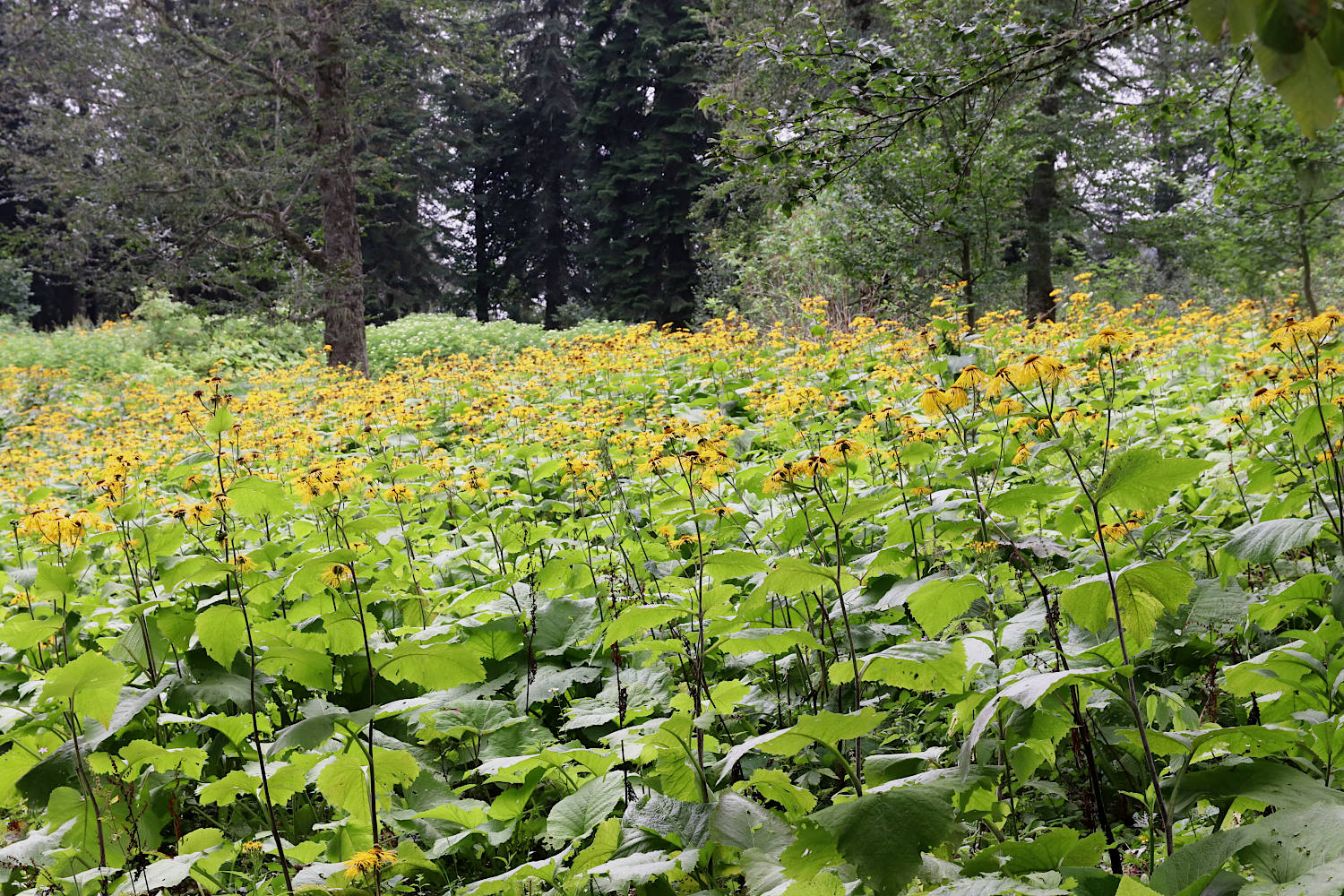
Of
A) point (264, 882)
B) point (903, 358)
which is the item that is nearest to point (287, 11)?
point (903, 358)

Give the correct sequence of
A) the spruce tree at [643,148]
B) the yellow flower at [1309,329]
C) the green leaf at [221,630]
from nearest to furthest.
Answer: the green leaf at [221,630]
the yellow flower at [1309,329]
the spruce tree at [643,148]

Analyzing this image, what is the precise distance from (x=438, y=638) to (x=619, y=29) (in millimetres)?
25955

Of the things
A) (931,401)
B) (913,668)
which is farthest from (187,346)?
(913,668)

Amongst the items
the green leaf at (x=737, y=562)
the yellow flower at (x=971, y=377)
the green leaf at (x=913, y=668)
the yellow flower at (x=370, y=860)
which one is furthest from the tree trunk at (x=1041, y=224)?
the yellow flower at (x=370, y=860)

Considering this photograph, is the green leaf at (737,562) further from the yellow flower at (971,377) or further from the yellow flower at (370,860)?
the yellow flower at (370,860)

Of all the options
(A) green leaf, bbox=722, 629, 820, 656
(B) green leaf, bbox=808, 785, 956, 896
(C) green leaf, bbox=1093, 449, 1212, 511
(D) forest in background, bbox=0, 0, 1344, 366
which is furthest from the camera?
(D) forest in background, bbox=0, 0, 1344, 366

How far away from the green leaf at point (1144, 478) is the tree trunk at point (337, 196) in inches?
435

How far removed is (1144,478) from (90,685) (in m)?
1.94

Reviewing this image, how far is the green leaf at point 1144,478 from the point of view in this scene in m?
1.32

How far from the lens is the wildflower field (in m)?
1.33

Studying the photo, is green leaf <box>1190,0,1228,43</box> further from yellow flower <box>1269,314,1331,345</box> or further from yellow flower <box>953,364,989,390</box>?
yellow flower <box>1269,314,1331,345</box>

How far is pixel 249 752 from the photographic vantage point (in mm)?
2486

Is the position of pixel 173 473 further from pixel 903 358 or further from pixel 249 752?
pixel 903 358

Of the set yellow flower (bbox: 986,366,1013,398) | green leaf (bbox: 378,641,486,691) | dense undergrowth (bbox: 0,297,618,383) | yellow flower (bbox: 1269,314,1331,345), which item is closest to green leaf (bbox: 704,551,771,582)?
green leaf (bbox: 378,641,486,691)
